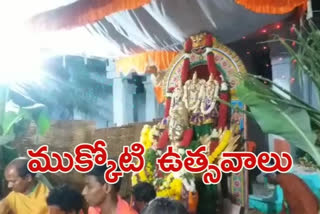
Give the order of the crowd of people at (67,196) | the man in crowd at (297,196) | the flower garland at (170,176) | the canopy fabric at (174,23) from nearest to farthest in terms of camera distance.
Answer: the man in crowd at (297,196) < the crowd of people at (67,196) < the flower garland at (170,176) < the canopy fabric at (174,23)

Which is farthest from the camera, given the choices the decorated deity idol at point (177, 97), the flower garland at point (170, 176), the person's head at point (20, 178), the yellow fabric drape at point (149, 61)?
the yellow fabric drape at point (149, 61)

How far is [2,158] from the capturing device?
10.1 ft

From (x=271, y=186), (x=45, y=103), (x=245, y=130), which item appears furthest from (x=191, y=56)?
(x=45, y=103)

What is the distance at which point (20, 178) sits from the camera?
2.74 m

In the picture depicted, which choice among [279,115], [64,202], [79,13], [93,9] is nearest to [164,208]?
[279,115]

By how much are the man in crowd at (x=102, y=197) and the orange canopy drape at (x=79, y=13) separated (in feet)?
3.26

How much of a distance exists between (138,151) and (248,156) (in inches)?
31.9

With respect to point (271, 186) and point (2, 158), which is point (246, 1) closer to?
point (271, 186)

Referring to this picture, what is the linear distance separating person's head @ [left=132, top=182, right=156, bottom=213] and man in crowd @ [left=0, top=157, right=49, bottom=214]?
1.86ft

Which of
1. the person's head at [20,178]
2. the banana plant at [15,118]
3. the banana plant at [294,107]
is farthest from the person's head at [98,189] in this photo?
the banana plant at [294,107]

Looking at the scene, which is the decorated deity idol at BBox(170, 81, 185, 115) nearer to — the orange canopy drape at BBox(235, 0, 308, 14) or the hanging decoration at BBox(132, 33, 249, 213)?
the hanging decoration at BBox(132, 33, 249, 213)

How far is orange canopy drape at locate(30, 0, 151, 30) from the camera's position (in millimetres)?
2536

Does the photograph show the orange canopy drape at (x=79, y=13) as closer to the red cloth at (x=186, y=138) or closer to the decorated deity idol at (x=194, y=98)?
the decorated deity idol at (x=194, y=98)

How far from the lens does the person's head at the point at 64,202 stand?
2.29m
